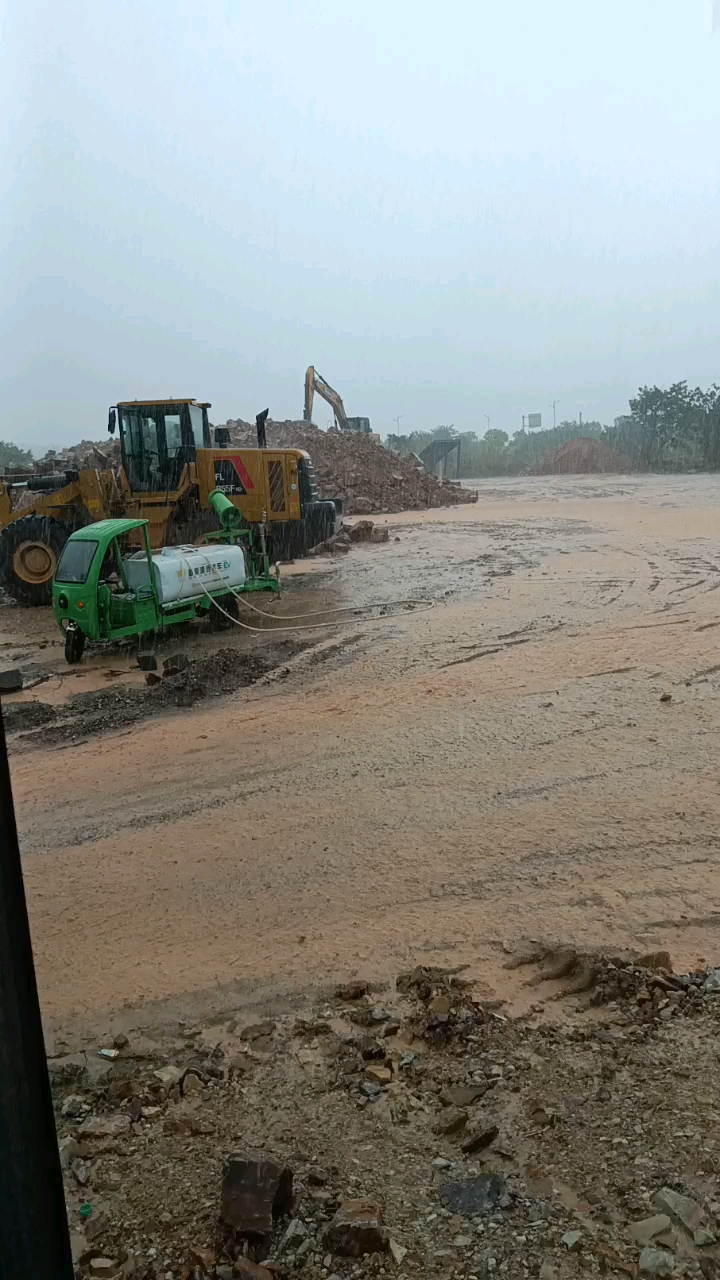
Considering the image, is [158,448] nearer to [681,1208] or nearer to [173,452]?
[173,452]

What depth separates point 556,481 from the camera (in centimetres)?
3575

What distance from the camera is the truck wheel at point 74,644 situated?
823 cm

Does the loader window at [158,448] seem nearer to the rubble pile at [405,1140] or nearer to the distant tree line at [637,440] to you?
the rubble pile at [405,1140]

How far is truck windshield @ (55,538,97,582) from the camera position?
7988 millimetres

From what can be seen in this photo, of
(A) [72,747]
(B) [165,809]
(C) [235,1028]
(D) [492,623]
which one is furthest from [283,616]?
(C) [235,1028]

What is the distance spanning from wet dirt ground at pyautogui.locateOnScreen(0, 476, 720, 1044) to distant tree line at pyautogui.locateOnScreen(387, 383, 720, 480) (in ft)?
93.4

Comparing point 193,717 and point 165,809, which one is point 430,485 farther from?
point 165,809

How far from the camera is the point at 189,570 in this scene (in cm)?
888

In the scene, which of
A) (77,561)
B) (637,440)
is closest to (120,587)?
(77,561)

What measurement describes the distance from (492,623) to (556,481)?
27903 millimetres

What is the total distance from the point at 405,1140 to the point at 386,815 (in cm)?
231

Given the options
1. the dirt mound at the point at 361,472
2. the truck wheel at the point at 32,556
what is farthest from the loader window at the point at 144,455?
the dirt mound at the point at 361,472

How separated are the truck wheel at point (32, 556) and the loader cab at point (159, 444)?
123cm

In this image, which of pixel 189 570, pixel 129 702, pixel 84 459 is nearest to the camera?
pixel 129 702
